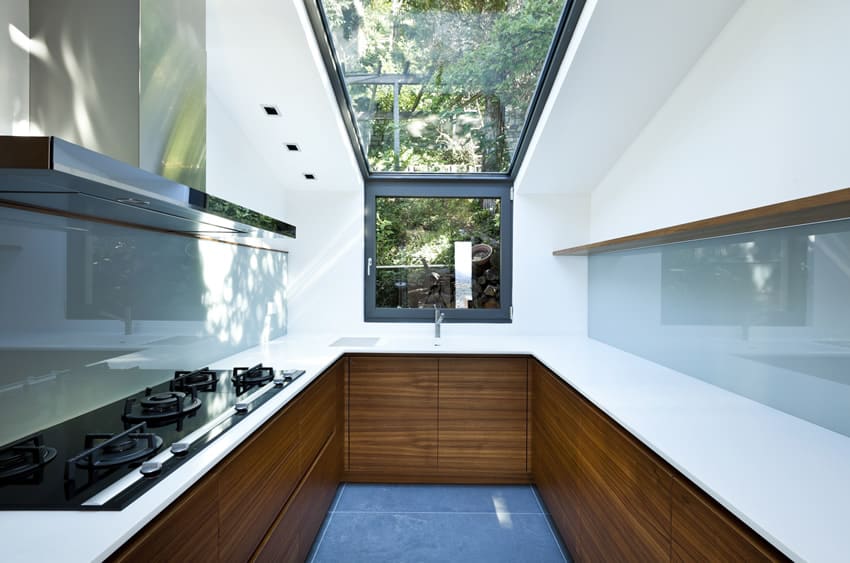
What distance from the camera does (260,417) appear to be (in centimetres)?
138

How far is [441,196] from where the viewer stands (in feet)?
11.2

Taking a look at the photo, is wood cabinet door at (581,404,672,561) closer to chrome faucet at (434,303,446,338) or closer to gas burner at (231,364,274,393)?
gas burner at (231,364,274,393)

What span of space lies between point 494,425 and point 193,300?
1932 millimetres

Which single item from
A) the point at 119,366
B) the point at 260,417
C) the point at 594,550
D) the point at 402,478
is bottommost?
the point at 402,478

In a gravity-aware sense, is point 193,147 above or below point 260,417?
above

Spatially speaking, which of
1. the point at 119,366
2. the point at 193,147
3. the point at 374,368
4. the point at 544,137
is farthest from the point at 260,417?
the point at 544,137

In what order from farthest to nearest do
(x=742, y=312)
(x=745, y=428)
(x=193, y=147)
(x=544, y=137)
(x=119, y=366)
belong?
(x=544, y=137) < (x=742, y=312) < (x=119, y=366) < (x=193, y=147) < (x=745, y=428)

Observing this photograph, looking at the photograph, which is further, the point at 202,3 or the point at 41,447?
the point at 202,3

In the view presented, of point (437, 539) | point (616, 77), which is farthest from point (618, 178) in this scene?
point (437, 539)

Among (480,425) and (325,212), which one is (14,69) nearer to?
(325,212)

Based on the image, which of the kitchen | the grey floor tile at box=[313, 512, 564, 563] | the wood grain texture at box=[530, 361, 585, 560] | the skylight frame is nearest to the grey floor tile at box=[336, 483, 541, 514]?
the grey floor tile at box=[313, 512, 564, 563]

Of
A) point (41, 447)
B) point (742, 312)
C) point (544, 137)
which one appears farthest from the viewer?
point (544, 137)

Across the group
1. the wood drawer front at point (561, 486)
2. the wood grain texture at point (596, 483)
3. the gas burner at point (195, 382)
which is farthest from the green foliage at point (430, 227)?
the gas burner at point (195, 382)

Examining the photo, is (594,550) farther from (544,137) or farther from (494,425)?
(544,137)
